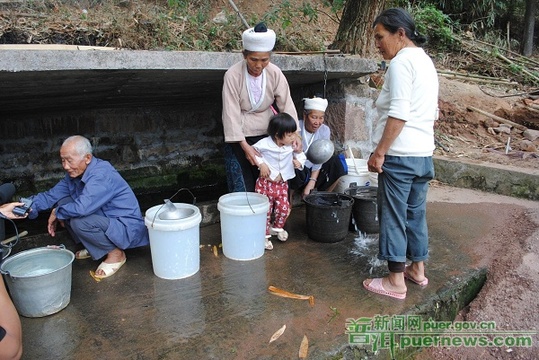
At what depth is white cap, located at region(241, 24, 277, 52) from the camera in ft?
11.1

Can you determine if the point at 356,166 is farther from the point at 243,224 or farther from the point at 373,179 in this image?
the point at 243,224

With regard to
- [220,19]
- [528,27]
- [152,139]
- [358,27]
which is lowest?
[152,139]

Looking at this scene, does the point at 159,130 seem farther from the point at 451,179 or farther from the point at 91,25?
the point at 451,179

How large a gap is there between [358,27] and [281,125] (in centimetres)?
349

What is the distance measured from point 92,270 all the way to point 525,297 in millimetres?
3423

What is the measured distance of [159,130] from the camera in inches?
248

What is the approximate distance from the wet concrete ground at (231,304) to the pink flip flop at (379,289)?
0.15 ft

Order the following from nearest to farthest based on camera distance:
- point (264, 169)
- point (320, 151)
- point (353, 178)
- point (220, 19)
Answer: point (264, 169) < point (320, 151) < point (353, 178) < point (220, 19)

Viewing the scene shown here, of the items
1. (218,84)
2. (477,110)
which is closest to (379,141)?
(218,84)

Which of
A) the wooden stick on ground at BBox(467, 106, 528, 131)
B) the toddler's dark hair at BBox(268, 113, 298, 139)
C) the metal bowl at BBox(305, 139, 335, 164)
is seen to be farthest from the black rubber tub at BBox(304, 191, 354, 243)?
the wooden stick on ground at BBox(467, 106, 528, 131)

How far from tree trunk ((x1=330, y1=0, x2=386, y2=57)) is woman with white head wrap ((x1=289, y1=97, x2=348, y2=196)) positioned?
2.46m

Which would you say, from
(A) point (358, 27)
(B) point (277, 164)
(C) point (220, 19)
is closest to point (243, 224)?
(B) point (277, 164)

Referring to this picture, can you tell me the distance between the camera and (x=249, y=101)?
3.77m

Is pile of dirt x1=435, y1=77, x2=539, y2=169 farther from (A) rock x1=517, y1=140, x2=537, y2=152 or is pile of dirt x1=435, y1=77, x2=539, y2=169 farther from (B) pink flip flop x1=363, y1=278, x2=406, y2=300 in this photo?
(B) pink flip flop x1=363, y1=278, x2=406, y2=300
